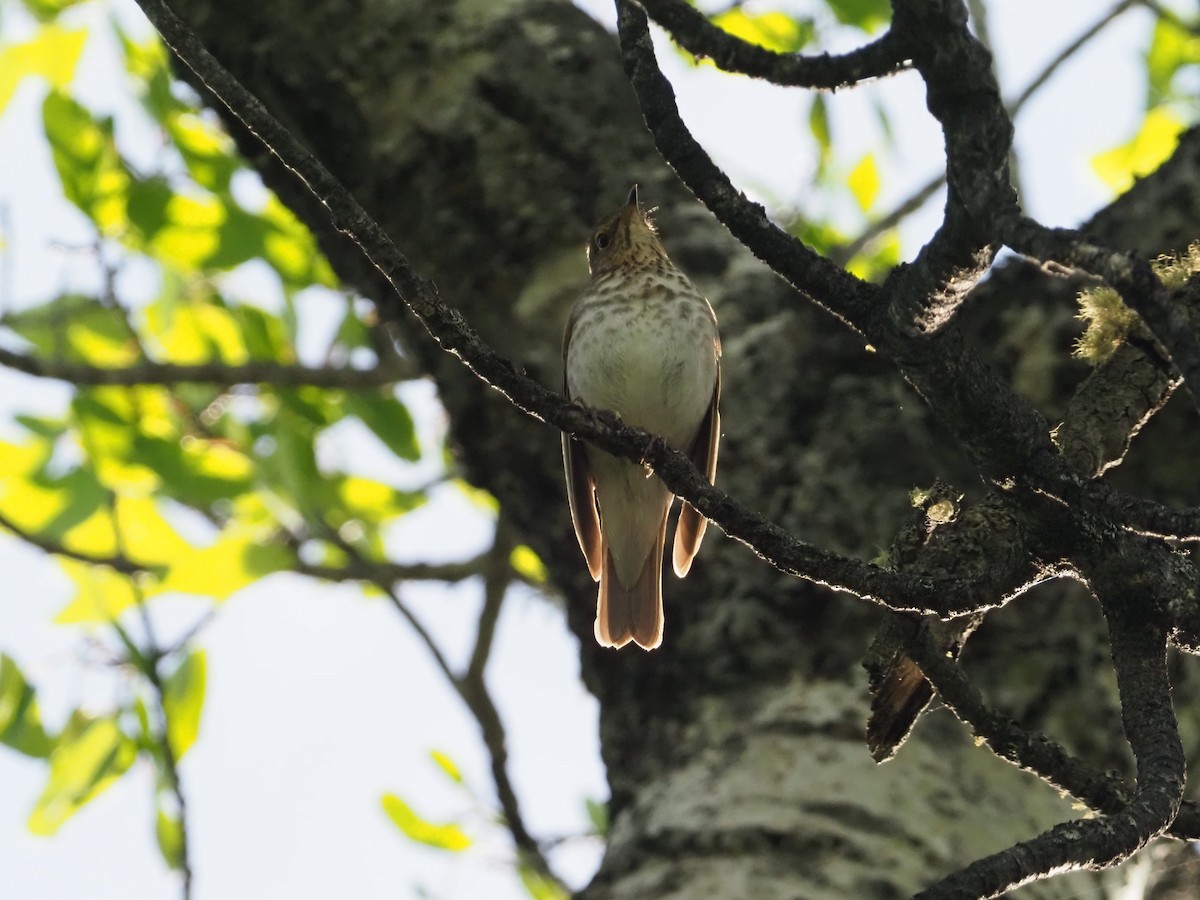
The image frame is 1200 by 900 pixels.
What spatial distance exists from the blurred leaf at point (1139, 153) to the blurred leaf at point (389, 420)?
285 cm

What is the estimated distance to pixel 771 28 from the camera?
5000 mm

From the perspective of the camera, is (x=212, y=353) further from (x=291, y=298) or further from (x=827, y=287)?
(x=827, y=287)

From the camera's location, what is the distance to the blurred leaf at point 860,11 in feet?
14.7

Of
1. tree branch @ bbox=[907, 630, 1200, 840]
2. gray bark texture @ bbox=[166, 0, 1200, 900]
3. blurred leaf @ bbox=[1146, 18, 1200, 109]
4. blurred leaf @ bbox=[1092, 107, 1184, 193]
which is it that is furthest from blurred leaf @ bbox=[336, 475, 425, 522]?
tree branch @ bbox=[907, 630, 1200, 840]

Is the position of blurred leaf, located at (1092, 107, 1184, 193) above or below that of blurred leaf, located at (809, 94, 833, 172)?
above

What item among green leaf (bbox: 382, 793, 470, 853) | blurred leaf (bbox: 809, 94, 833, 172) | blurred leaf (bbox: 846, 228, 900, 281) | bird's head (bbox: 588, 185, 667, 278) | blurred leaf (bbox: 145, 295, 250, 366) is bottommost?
green leaf (bbox: 382, 793, 470, 853)

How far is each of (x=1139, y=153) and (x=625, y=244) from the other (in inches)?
93.9

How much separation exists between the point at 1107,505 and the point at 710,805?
5.18 ft

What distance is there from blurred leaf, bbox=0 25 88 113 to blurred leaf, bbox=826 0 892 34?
258 centimetres

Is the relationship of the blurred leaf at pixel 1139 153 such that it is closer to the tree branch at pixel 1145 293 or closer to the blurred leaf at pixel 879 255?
the blurred leaf at pixel 879 255

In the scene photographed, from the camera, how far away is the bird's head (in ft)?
14.0

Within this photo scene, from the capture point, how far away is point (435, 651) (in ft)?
15.0

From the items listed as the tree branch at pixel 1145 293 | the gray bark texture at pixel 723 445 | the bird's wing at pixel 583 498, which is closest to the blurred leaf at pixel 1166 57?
the gray bark texture at pixel 723 445

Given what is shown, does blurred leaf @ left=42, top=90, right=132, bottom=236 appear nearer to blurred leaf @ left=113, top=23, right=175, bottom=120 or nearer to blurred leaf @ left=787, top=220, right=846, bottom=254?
blurred leaf @ left=113, top=23, right=175, bottom=120
